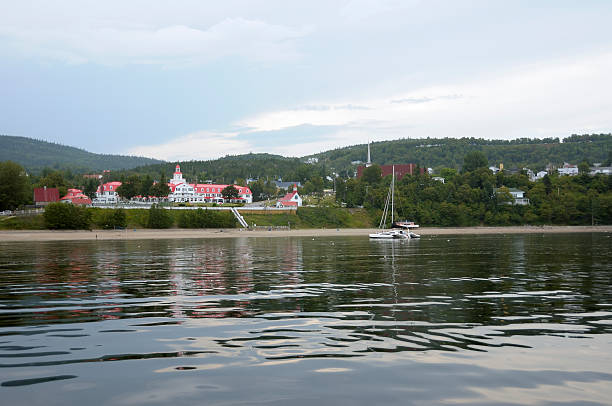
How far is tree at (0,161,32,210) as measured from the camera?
10650 centimetres

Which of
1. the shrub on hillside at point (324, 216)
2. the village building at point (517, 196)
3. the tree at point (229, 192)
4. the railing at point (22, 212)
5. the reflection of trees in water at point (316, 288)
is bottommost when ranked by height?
the reflection of trees in water at point (316, 288)

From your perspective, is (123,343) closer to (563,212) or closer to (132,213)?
(132,213)

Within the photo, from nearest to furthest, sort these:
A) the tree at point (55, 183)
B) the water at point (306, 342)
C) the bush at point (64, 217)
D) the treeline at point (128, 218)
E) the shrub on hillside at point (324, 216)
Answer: the water at point (306, 342) → the bush at point (64, 217) → the treeline at point (128, 218) → the shrub on hillside at point (324, 216) → the tree at point (55, 183)

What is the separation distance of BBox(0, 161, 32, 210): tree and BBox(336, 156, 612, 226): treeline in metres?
80.4

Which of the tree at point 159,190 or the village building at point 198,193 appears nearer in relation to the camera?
the tree at point 159,190

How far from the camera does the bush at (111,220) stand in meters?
102

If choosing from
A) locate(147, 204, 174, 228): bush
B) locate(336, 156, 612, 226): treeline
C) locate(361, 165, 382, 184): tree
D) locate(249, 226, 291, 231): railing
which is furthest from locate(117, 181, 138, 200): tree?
locate(361, 165, 382, 184): tree

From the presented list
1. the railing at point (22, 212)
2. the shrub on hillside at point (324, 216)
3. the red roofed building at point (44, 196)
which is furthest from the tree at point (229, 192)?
the railing at point (22, 212)

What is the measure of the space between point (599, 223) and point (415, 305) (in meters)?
128

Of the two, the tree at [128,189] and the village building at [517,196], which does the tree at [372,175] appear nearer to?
the village building at [517,196]

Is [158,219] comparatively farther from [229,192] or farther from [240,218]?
[229,192]

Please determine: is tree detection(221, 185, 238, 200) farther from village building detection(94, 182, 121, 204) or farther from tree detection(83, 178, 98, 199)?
tree detection(83, 178, 98, 199)

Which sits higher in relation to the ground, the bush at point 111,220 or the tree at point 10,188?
the tree at point 10,188

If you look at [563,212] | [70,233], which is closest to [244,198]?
[70,233]
